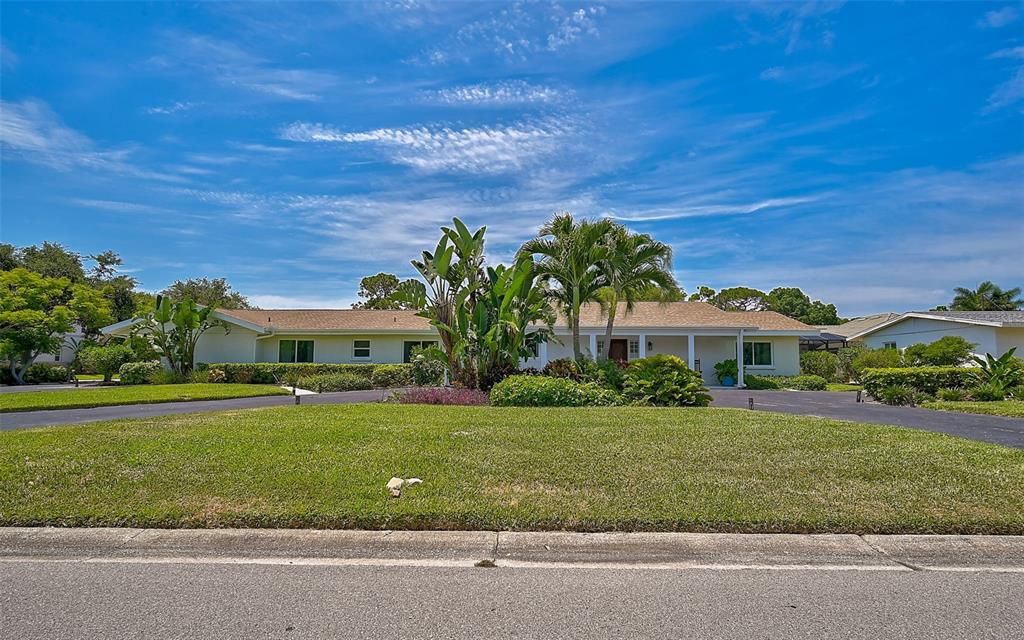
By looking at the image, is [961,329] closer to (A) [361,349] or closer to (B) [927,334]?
(B) [927,334]

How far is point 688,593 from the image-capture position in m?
3.88

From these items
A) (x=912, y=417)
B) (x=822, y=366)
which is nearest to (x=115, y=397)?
(x=912, y=417)

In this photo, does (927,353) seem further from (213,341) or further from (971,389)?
(213,341)

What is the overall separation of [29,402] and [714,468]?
54.9 feet

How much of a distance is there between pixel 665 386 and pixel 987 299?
4278 cm

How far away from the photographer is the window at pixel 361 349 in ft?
90.3

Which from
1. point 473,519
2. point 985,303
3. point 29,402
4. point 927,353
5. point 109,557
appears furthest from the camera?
point 985,303

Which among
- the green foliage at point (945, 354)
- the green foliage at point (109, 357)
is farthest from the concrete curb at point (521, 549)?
the green foliage at point (109, 357)

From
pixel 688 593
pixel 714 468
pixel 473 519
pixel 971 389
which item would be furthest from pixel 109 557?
pixel 971 389

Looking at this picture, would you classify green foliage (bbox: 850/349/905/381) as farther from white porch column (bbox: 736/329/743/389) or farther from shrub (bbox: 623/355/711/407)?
shrub (bbox: 623/355/711/407)

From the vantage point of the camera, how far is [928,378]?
17422 millimetres

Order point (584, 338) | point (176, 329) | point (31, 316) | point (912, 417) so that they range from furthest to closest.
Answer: point (31, 316) → point (584, 338) → point (176, 329) → point (912, 417)

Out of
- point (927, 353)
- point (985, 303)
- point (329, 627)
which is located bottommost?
point (329, 627)

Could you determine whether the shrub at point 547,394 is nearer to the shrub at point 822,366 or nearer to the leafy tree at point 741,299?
the shrub at point 822,366
